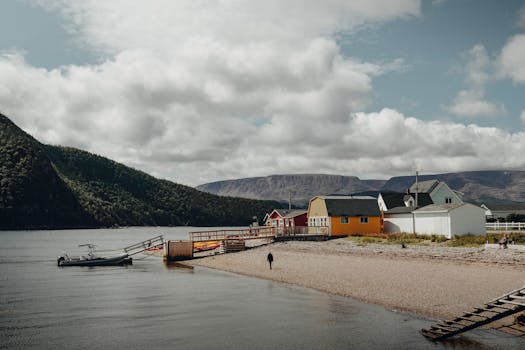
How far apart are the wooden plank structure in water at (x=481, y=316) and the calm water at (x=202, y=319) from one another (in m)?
0.48

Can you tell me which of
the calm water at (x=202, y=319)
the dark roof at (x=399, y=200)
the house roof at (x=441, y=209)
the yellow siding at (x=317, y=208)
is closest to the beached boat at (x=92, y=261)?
the calm water at (x=202, y=319)

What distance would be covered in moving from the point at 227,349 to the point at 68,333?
7.51 meters

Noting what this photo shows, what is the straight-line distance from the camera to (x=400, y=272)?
1368 inches

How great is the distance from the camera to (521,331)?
61.5 feet

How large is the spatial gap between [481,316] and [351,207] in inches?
2041

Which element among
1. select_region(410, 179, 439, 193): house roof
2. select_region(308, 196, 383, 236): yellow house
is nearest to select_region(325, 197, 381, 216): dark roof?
select_region(308, 196, 383, 236): yellow house

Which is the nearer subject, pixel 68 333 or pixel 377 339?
pixel 377 339

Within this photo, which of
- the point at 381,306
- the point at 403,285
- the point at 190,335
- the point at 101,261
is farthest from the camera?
the point at 101,261

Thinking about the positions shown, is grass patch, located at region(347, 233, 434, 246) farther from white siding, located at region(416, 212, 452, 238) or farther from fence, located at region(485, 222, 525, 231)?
fence, located at region(485, 222, 525, 231)

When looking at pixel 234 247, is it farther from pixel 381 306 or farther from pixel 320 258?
pixel 381 306

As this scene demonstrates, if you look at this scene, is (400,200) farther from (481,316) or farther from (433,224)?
(481,316)

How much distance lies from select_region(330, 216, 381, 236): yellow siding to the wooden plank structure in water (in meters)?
48.9

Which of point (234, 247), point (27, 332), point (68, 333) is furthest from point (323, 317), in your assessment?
point (234, 247)

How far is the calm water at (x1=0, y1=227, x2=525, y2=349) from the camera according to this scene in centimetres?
1873
